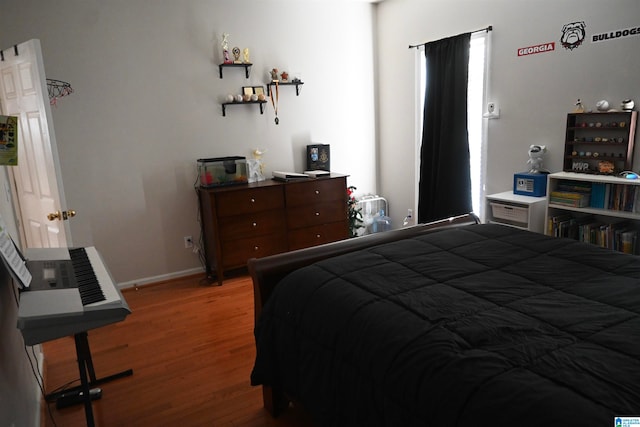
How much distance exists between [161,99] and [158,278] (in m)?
1.60

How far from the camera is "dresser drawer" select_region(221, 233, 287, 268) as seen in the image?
394 centimetres

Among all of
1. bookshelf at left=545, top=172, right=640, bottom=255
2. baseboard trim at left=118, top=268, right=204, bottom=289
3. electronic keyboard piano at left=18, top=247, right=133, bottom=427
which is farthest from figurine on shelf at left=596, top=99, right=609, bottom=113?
baseboard trim at left=118, top=268, right=204, bottom=289

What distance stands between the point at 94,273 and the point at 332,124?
331 cm

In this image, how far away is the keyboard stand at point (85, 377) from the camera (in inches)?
70.4

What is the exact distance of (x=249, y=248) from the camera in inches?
159

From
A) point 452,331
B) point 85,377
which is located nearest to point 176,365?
point 85,377

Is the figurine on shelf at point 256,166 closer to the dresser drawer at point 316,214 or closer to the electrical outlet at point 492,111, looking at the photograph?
the dresser drawer at point 316,214

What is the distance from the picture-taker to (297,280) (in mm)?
1971

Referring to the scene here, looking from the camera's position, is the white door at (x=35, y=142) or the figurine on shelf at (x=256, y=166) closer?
the white door at (x=35, y=142)

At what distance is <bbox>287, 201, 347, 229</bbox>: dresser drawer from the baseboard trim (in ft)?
3.33

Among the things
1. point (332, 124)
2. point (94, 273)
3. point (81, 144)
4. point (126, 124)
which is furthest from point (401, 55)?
point (94, 273)

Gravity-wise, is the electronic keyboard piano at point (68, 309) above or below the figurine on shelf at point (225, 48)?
below

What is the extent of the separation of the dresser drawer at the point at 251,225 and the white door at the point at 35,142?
1330mm

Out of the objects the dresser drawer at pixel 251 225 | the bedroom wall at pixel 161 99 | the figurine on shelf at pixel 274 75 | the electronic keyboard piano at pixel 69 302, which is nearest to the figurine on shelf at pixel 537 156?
the bedroom wall at pixel 161 99
